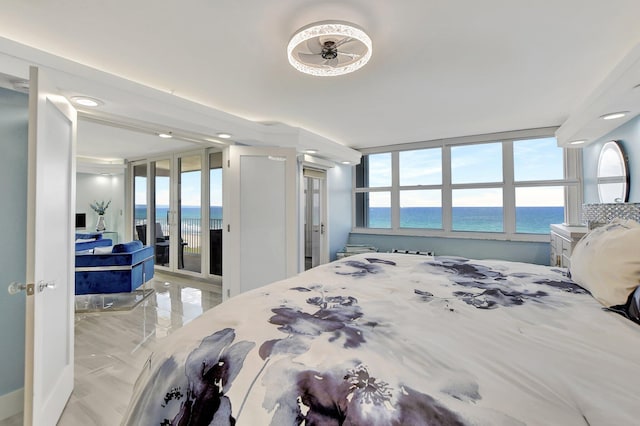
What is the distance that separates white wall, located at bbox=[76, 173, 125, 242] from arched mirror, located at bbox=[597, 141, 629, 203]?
8451 millimetres

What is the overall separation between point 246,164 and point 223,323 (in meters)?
2.93

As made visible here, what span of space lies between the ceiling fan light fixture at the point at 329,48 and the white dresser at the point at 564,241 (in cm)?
227

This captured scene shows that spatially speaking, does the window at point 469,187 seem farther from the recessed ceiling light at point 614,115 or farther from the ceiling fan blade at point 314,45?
the ceiling fan blade at point 314,45

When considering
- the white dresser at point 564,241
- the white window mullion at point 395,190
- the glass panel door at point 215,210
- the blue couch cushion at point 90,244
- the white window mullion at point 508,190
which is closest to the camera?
the white dresser at point 564,241

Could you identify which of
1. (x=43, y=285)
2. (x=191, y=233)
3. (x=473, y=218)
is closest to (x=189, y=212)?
(x=191, y=233)

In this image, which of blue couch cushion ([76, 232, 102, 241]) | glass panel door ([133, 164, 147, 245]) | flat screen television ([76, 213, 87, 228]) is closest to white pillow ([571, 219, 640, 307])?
glass panel door ([133, 164, 147, 245])

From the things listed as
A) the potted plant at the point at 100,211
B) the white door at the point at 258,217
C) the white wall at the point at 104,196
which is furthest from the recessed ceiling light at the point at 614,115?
the potted plant at the point at 100,211

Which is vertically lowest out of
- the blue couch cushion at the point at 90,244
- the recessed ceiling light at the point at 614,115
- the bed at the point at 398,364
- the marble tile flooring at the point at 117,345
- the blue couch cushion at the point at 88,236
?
the marble tile flooring at the point at 117,345

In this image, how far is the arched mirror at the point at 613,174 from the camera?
2.70 m

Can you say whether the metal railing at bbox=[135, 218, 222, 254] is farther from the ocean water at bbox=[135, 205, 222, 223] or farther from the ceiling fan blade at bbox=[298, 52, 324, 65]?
the ceiling fan blade at bbox=[298, 52, 324, 65]

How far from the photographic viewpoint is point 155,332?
3072 mm

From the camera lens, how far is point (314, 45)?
1.90 m

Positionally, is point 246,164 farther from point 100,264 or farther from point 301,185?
point 100,264

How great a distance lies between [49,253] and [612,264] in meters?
2.94
